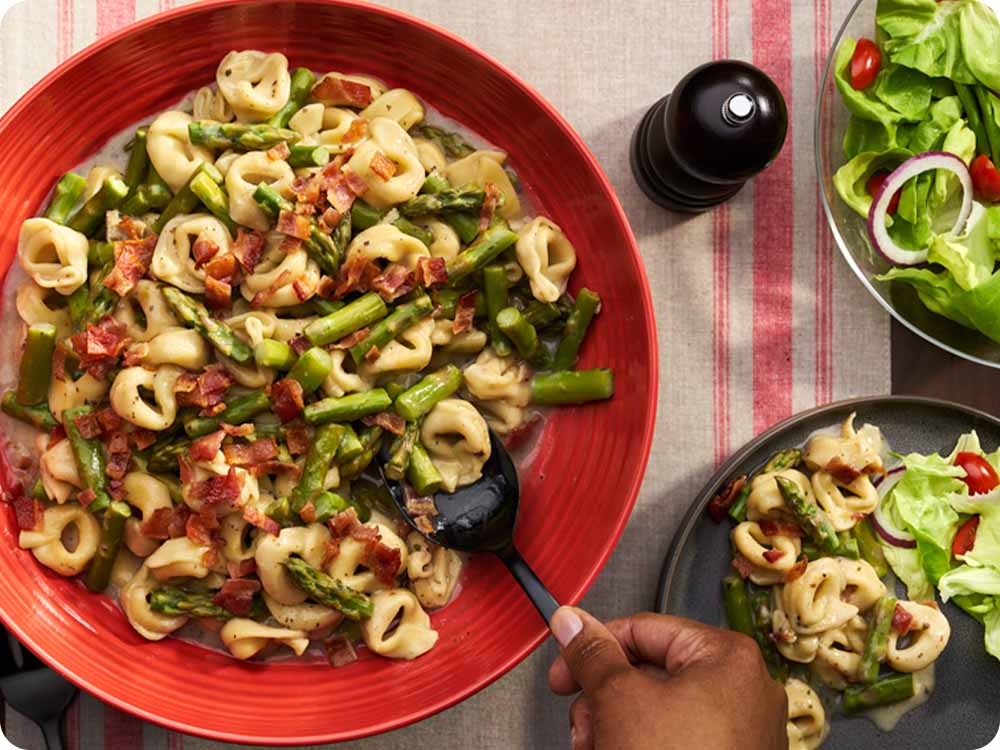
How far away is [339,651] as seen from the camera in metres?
2.76

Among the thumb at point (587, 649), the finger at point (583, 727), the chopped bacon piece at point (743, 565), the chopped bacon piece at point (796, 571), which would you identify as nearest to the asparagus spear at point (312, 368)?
the thumb at point (587, 649)

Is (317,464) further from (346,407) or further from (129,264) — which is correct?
(129,264)

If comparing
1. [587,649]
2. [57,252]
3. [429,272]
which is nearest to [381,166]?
[429,272]

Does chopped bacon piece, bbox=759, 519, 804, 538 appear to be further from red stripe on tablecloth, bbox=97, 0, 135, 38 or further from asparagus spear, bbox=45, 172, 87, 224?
red stripe on tablecloth, bbox=97, 0, 135, 38

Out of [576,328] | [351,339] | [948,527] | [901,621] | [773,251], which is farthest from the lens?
[773,251]

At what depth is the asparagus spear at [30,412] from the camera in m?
2.66

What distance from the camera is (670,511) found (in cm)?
301

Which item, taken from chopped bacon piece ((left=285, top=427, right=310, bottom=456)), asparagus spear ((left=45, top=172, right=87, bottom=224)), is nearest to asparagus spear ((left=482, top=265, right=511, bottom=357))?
chopped bacon piece ((left=285, top=427, right=310, bottom=456))

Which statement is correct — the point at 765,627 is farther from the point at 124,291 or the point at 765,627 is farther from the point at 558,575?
the point at 124,291

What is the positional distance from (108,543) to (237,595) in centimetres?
36

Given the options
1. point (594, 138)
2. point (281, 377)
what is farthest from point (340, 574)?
point (594, 138)

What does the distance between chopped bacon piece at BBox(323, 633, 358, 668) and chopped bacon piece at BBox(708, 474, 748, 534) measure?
1059 millimetres

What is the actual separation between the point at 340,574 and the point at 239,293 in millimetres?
792

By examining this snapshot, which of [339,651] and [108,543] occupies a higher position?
[108,543]
